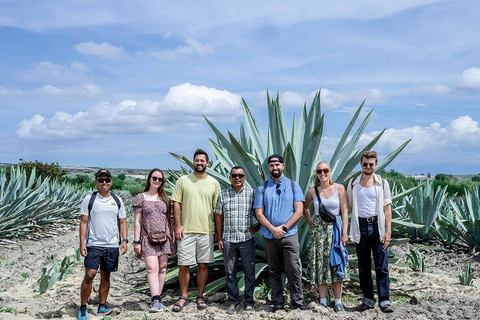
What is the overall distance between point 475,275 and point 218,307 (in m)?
4.28

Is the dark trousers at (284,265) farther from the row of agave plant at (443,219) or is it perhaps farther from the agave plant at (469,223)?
the agave plant at (469,223)

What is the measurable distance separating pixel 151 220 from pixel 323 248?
1691mm

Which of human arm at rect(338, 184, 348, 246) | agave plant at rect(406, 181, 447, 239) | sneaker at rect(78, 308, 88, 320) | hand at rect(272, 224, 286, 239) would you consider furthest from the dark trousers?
agave plant at rect(406, 181, 447, 239)

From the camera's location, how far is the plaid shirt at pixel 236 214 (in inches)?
193

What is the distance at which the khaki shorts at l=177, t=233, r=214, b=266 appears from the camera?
5016 mm

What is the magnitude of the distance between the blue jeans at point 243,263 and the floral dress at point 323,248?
59cm

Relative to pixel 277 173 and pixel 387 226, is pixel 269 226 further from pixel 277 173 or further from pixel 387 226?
pixel 387 226

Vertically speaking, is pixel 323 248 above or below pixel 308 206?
below

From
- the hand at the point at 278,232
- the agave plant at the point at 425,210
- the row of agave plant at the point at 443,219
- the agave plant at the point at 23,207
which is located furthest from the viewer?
the agave plant at the point at 23,207

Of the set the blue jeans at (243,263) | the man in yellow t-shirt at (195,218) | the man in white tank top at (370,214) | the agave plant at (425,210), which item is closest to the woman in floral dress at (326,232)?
the man in white tank top at (370,214)

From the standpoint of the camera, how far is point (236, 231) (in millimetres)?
4887

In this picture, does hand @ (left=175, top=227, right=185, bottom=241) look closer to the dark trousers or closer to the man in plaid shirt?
the man in plaid shirt

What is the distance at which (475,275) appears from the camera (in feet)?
24.2

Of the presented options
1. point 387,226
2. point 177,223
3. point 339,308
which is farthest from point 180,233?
point 387,226
